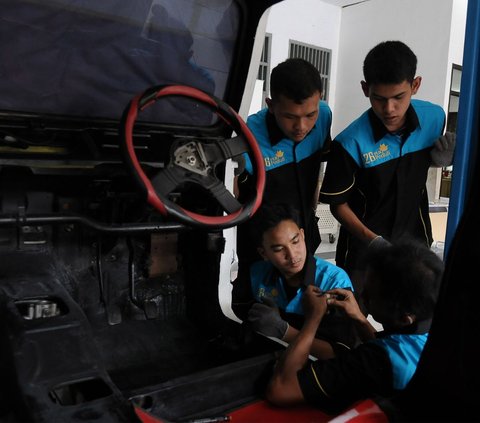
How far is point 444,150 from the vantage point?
1955 millimetres

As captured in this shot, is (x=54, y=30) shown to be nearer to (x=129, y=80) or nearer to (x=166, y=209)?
(x=129, y=80)

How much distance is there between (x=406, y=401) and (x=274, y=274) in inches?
38.7

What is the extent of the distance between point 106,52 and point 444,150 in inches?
51.1

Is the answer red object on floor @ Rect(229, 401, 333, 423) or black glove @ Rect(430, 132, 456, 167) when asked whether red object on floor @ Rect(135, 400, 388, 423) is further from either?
black glove @ Rect(430, 132, 456, 167)

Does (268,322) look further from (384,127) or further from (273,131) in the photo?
(384,127)

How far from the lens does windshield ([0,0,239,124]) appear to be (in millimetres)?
1348

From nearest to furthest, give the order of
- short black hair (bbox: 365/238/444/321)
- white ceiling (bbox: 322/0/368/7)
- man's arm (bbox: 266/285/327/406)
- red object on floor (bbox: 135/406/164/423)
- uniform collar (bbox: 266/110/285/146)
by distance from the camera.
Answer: red object on floor (bbox: 135/406/164/423), short black hair (bbox: 365/238/444/321), man's arm (bbox: 266/285/327/406), uniform collar (bbox: 266/110/285/146), white ceiling (bbox: 322/0/368/7)

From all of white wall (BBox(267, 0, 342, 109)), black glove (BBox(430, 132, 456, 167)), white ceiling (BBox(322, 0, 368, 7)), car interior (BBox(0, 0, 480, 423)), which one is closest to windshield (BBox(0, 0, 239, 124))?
car interior (BBox(0, 0, 480, 423))

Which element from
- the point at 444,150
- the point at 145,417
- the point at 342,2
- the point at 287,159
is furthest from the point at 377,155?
the point at 342,2

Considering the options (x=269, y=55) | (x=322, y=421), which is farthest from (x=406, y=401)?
(x=269, y=55)

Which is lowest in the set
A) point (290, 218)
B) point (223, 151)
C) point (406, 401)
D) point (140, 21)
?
point (406, 401)

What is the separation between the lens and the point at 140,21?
4.88 ft

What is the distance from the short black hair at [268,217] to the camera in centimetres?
176

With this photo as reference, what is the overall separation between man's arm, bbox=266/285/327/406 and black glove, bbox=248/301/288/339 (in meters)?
0.15
